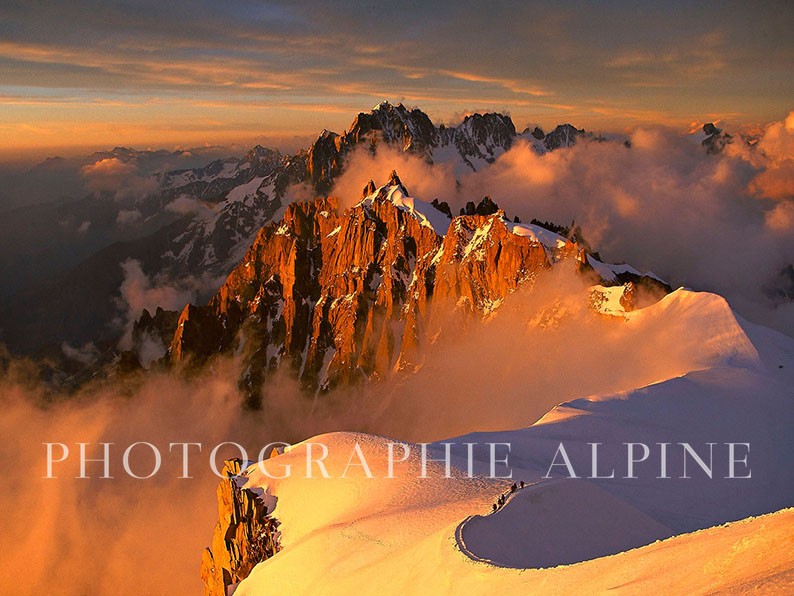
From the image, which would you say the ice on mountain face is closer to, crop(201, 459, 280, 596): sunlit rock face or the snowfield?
the snowfield

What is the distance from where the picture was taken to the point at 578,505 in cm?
3659

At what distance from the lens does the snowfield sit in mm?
20938

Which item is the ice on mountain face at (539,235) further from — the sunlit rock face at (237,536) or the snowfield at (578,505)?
the sunlit rock face at (237,536)

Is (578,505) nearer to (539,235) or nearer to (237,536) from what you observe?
(237,536)

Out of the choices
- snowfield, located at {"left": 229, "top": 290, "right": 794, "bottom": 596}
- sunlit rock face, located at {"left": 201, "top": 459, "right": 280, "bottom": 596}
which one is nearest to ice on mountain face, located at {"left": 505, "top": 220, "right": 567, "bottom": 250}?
snowfield, located at {"left": 229, "top": 290, "right": 794, "bottom": 596}

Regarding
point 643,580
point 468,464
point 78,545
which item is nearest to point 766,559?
point 643,580

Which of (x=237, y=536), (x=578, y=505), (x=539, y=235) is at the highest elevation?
(x=539, y=235)

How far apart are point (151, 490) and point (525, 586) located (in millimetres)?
191672

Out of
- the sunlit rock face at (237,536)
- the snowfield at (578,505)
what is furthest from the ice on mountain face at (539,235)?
the sunlit rock face at (237,536)

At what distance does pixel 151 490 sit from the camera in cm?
18925

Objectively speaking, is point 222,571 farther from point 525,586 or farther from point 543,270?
point 543,270

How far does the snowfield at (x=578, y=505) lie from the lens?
20.9m

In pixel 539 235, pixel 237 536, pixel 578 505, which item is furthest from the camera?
pixel 539 235

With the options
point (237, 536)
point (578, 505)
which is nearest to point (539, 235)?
point (237, 536)
